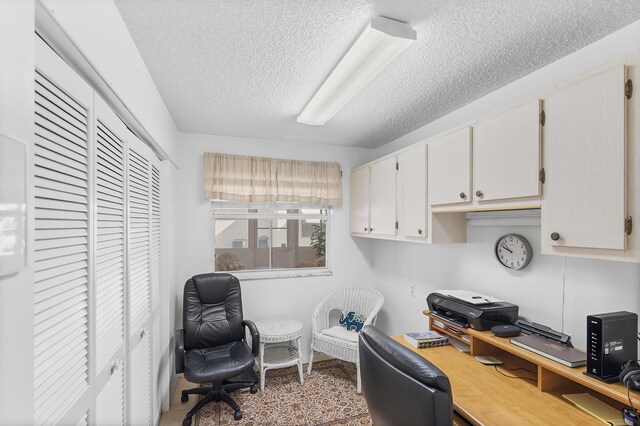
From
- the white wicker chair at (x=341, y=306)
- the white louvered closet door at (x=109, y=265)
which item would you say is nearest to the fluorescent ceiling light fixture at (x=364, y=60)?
the white louvered closet door at (x=109, y=265)

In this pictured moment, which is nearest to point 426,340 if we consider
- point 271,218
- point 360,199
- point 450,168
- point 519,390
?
point 519,390

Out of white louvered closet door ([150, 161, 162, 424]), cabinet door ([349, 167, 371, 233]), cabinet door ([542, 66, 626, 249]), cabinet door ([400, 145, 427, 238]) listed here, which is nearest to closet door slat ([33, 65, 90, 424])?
white louvered closet door ([150, 161, 162, 424])

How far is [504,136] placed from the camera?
1.73m

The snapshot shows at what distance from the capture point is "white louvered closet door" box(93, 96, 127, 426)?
122 centimetres

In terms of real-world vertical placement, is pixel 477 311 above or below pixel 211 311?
above

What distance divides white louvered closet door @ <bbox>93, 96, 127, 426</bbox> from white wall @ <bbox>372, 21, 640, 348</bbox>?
216 centimetres

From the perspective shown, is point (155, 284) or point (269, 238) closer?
point (155, 284)

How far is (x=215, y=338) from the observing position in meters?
2.86

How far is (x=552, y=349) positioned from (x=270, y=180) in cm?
270

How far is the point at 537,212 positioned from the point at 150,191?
2.46 m

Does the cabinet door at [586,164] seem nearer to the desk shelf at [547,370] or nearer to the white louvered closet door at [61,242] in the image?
the desk shelf at [547,370]

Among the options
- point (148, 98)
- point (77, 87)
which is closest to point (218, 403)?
point (148, 98)

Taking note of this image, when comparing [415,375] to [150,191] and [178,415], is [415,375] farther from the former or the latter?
[178,415]

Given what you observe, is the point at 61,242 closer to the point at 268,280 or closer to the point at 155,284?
the point at 155,284
